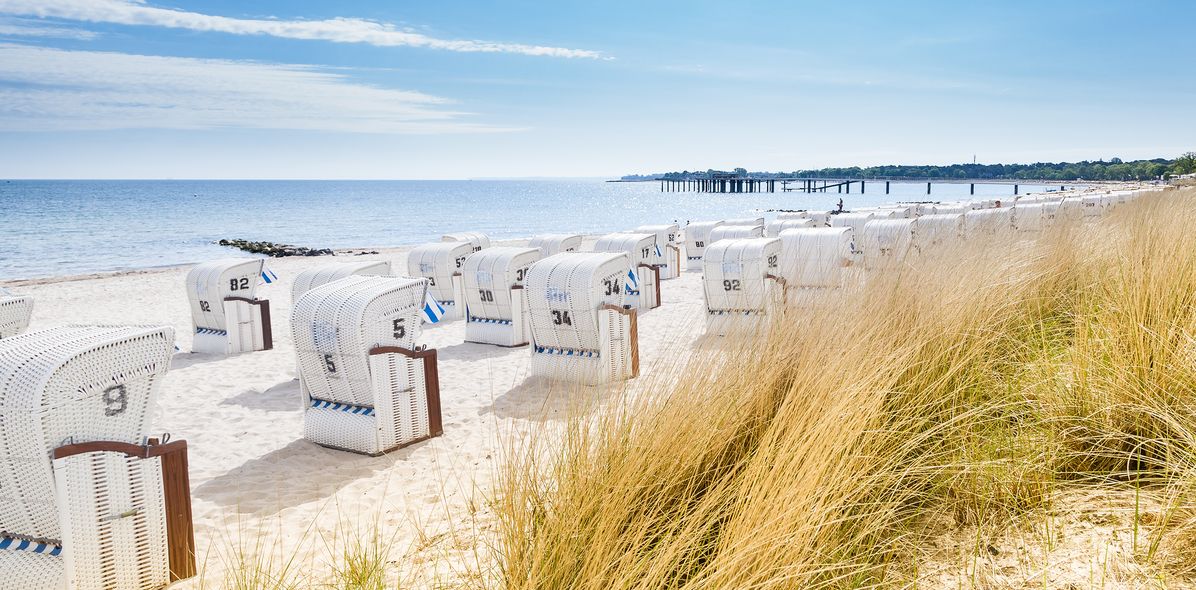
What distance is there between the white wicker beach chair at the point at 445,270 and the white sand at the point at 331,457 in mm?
927

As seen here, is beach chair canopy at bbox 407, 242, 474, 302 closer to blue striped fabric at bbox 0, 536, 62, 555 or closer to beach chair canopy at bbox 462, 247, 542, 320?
beach chair canopy at bbox 462, 247, 542, 320

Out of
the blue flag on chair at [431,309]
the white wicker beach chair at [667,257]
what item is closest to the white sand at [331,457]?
the blue flag on chair at [431,309]

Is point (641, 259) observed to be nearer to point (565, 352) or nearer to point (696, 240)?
point (696, 240)

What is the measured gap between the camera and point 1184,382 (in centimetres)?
310

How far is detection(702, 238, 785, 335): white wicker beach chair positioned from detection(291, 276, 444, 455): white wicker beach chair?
186 inches

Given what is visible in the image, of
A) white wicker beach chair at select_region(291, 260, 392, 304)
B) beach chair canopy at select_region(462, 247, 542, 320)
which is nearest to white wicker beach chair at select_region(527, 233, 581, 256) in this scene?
beach chair canopy at select_region(462, 247, 542, 320)

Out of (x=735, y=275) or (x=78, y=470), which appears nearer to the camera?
A: (x=78, y=470)

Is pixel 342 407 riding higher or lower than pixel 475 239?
lower

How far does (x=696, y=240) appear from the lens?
20.2 m

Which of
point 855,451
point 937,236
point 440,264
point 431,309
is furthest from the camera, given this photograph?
point 440,264

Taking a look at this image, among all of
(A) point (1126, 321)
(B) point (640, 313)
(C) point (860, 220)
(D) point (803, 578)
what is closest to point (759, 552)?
(D) point (803, 578)

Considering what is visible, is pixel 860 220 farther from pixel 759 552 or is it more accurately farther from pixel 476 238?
pixel 759 552

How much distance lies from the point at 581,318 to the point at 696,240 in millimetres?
12306

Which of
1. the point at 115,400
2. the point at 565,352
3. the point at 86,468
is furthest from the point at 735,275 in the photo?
the point at 86,468
